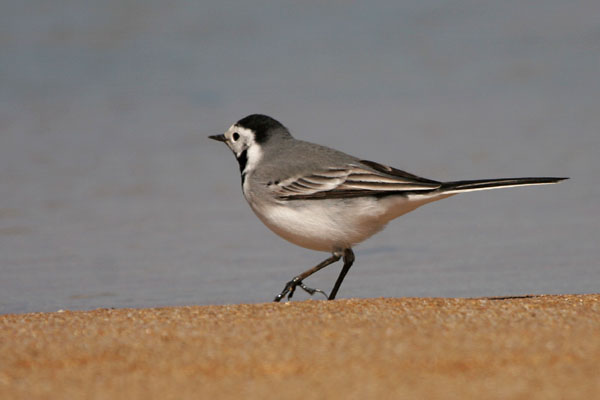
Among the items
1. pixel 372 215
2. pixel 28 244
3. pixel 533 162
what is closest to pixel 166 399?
pixel 372 215

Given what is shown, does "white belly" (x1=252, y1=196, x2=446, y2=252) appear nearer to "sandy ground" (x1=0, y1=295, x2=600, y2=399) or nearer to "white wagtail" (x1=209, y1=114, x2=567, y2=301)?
"white wagtail" (x1=209, y1=114, x2=567, y2=301)

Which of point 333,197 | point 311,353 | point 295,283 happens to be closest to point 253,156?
point 333,197

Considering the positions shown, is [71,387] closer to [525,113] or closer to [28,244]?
[28,244]

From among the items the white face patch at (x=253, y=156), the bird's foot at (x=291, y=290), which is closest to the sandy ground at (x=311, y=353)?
the bird's foot at (x=291, y=290)

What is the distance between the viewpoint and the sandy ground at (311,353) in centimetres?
425

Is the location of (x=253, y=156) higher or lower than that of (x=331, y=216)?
higher

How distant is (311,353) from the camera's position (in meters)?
4.81

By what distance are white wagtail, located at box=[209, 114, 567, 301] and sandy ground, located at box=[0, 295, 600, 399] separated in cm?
112

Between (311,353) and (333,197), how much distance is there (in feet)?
8.85

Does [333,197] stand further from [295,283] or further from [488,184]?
[488,184]

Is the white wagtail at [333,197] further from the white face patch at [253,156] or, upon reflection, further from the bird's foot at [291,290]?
the white face patch at [253,156]

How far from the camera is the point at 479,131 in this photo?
1284 cm

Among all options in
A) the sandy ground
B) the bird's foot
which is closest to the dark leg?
the bird's foot

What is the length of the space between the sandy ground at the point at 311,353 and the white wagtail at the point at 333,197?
1117mm
